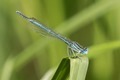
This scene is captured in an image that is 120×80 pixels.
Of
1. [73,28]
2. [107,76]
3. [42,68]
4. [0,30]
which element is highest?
[0,30]

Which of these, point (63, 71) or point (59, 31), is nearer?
point (63, 71)

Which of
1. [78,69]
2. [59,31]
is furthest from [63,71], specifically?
[59,31]

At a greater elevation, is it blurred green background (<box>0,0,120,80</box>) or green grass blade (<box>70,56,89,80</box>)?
blurred green background (<box>0,0,120,80</box>)

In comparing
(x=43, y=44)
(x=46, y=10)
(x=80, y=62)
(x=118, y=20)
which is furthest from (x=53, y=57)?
(x=80, y=62)

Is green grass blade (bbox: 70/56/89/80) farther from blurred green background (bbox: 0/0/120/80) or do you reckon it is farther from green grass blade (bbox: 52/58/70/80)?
blurred green background (bbox: 0/0/120/80)

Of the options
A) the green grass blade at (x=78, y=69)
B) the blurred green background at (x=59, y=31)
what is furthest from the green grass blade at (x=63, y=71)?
the blurred green background at (x=59, y=31)

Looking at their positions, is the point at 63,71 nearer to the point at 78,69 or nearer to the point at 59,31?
the point at 78,69

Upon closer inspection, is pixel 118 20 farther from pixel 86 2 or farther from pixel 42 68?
pixel 42 68

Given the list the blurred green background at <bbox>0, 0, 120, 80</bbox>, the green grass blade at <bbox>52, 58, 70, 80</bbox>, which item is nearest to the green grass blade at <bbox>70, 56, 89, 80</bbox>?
the green grass blade at <bbox>52, 58, 70, 80</bbox>
